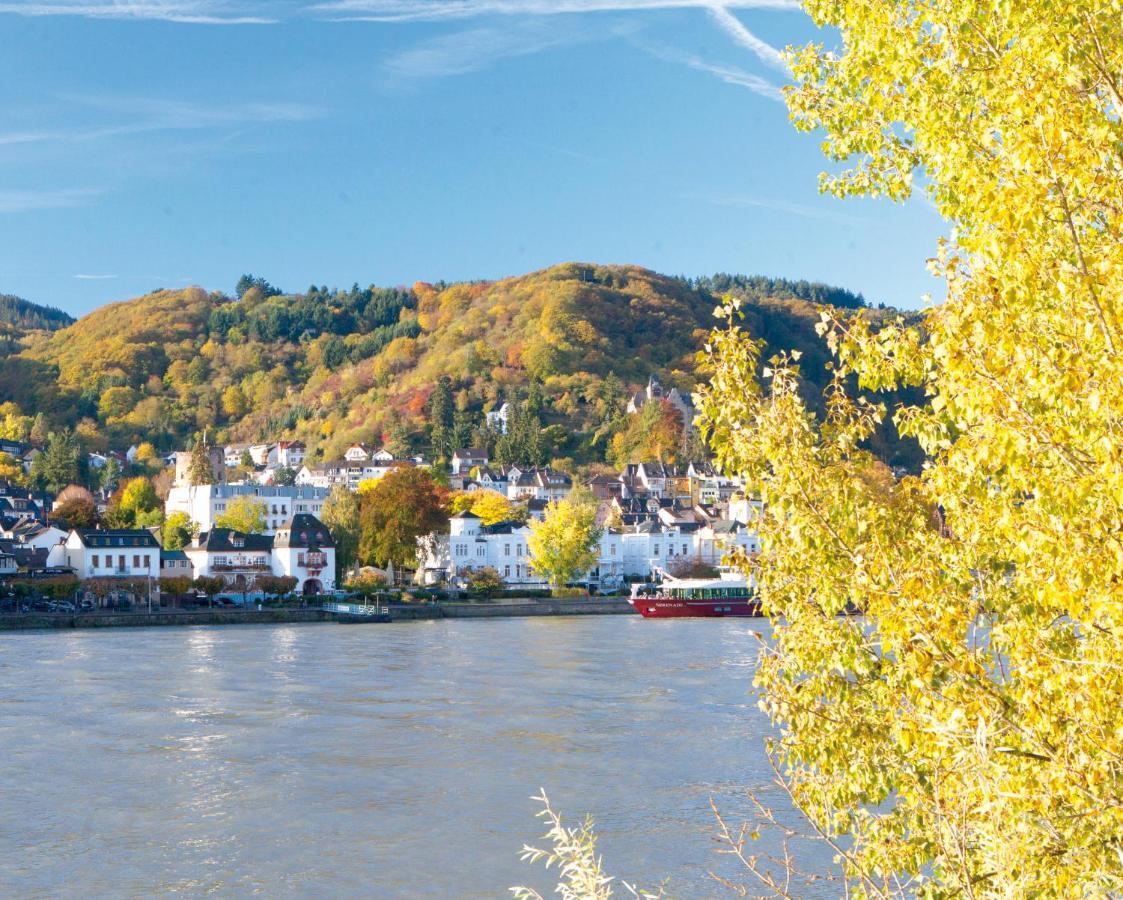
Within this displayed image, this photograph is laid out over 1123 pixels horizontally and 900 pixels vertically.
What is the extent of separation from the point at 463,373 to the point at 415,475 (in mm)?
76601

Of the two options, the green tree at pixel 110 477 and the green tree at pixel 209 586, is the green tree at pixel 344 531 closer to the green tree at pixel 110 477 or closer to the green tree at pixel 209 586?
the green tree at pixel 209 586

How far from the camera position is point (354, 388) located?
168125mm

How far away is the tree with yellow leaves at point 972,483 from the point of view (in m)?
5.10

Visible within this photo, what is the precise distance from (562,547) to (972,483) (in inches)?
2679

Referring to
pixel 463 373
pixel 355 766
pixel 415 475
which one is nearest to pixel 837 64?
pixel 355 766

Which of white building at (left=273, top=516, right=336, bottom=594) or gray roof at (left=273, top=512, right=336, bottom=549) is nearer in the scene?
white building at (left=273, top=516, right=336, bottom=594)

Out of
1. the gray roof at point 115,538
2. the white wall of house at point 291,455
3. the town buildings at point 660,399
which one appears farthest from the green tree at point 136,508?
the town buildings at point 660,399

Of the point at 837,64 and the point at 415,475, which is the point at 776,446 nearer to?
the point at 837,64

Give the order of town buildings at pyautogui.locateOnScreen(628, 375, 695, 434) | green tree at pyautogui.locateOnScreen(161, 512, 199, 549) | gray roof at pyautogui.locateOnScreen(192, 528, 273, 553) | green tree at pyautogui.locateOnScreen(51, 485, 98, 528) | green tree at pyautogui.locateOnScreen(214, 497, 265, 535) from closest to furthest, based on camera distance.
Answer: gray roof at pyautogui.locateOnScreen(192, 528, 273, 553) < green tree at pyautogui.locateOnScreen(51, 485, 98, 528) < green tree at pyautogui.locateOnScreen(161, 512, 199, 549) < green tree at pyautogui.locateOnScreen(214, 497, 265, 535) < town buildings at pyautogui.locateOnScreen(628, 375, 695, 434)

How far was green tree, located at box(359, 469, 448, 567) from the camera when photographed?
242ft

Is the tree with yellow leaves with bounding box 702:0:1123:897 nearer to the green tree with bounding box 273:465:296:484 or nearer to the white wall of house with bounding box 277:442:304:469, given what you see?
the green tree with bounding box 273:465:296:484

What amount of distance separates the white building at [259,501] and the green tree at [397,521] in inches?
537

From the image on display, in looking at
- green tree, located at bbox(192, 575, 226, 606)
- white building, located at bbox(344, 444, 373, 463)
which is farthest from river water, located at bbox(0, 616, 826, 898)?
white building, located at bbox(344, 444, 373, 463)

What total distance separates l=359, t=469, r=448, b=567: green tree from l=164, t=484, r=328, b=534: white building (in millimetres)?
13648
